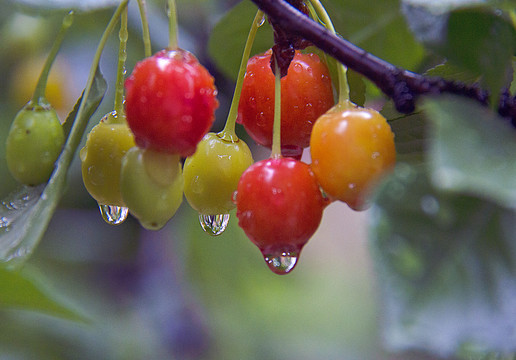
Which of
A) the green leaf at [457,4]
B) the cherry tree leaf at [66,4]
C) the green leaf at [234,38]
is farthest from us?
the green leaf at [234,38]

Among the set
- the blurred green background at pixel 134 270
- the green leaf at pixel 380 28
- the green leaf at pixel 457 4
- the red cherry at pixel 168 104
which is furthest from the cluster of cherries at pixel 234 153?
the blurred green background at pixel 134 270

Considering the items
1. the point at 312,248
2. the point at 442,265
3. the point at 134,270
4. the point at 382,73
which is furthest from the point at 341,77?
the point at 312,248

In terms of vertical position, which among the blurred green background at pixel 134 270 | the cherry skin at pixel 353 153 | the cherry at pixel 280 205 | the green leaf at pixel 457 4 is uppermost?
the green leaf at pixel 457 4

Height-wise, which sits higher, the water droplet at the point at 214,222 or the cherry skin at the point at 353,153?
the cherry skin at the point at 353,153

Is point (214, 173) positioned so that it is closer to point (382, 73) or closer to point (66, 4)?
point (382, 73)

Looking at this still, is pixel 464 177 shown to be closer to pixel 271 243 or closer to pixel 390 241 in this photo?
pixel 390 241

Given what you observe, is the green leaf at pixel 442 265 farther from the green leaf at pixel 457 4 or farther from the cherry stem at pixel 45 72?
the cherry stem at pixel 45 72

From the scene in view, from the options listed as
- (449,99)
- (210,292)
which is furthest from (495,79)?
(210,292)

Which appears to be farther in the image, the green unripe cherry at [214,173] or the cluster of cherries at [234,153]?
the green unripe cherry at [214,173]

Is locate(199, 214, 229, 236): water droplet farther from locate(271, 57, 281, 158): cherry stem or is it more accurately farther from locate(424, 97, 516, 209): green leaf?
locate(424, 97, 516, 209): green leaf

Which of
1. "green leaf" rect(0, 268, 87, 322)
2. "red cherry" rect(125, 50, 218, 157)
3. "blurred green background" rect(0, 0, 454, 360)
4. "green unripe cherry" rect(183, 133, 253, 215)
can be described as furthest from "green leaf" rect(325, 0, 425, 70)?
"blurred green background" rect(0, 0, 454, 360)
